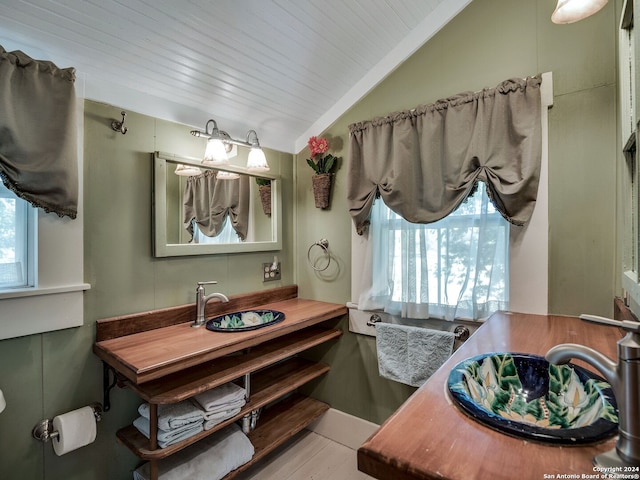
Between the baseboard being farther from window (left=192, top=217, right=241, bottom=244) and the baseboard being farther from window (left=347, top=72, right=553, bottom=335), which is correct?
window (left=192, top=217, right=241, bottom=244)

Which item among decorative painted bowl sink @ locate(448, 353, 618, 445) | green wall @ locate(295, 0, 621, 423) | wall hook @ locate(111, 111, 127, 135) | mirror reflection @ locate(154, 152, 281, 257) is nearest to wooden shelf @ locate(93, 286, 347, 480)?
mirror reflection @ locate(154, 152, 281, 257)

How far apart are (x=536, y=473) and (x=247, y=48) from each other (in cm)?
194

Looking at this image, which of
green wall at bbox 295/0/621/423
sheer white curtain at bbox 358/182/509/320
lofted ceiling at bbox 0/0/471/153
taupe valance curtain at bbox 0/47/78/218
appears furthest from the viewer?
sheer white curtain at bbox 358/182/509/320

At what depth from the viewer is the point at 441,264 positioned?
72.3 inches

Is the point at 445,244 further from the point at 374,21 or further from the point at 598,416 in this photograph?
the point at 374,21

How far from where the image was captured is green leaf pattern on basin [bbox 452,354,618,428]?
824mm

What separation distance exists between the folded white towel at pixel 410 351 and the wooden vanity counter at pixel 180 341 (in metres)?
0.39

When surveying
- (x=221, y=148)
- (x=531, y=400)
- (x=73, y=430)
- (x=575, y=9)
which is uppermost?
(x=575, y=9)

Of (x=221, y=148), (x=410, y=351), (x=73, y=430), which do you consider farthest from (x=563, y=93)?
(x=73, y=430)

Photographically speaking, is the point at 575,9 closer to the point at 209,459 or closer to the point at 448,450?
the point at 448,450

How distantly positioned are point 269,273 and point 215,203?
645 mm

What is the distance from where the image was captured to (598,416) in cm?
72

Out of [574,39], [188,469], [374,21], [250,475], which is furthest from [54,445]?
[574,39]

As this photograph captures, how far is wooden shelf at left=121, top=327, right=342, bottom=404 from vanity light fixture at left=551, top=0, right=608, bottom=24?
194 centimetres
